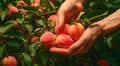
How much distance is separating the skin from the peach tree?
7 cm

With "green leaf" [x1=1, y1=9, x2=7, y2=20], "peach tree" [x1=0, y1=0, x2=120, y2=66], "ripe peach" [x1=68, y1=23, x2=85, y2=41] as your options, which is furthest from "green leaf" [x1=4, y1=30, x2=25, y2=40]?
"ripe peach" [x1=68, y1=23, x2=85, y2=41]

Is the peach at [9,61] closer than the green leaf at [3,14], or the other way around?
the peach at [9,61]

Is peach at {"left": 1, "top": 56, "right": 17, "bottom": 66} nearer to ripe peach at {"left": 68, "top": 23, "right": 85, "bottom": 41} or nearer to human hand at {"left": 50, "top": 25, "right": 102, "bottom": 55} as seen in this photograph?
human hand at {"left": 50, "top": 25, "right": 102, "bottom": 55}

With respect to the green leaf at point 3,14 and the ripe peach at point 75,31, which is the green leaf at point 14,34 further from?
the ripe peach at point 75,31

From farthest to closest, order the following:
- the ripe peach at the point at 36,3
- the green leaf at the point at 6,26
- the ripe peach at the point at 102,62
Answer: the ripe peach at the point at 36,3, the ripe peach at the point at 102,62, the green leaf at the point at 6,26

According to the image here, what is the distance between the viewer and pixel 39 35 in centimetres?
178

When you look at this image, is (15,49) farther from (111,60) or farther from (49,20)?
(111,60)

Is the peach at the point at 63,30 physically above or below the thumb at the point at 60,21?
below

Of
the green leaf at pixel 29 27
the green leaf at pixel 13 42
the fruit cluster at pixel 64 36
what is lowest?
the fruit cluster at pixel 64 36

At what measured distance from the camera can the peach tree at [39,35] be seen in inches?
66.3

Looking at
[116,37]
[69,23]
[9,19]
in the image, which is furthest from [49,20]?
[116,37]

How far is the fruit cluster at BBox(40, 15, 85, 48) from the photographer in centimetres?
164

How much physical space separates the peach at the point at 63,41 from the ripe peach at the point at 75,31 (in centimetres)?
2

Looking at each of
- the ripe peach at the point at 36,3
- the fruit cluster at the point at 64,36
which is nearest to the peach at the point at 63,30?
the fruit cluster at the point at 64,36
